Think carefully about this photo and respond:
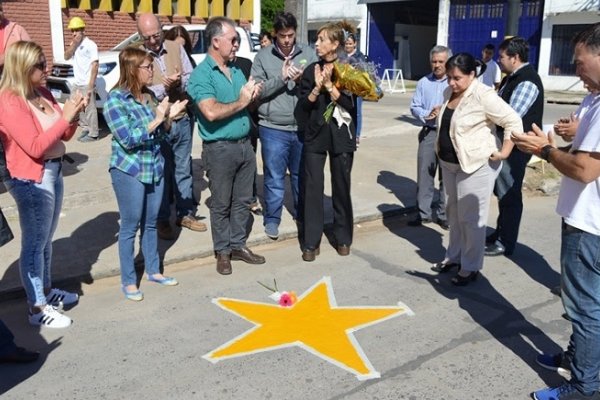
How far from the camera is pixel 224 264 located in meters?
5.35

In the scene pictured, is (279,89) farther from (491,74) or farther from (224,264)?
(491,74)

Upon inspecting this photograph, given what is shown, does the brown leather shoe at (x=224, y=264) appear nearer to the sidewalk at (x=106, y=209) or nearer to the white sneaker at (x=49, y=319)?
the sidewalk at (x=106, y=209)

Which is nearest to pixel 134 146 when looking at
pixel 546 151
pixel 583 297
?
pixel 546 151

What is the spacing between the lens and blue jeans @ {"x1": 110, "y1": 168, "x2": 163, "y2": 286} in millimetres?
4500

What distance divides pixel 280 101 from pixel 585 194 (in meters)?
3.37

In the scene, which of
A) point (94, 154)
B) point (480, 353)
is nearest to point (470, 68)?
point (480, 353)

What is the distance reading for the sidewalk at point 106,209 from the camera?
532 centimetres

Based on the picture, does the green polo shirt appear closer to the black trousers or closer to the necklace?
the black trousers

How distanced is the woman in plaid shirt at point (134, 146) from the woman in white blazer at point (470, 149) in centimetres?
223

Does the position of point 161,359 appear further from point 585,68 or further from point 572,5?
point 572,5

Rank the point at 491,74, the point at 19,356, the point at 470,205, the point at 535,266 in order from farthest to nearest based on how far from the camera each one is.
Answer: the point at 491,74
the point at 535,266
the point at 470,205
the point at 19,356

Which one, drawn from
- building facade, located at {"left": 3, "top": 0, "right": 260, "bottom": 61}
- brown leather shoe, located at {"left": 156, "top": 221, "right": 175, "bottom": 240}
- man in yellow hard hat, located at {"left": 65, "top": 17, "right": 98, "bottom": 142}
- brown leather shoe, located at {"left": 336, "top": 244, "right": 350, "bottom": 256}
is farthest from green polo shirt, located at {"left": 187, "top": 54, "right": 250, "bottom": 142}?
building facade, located at {"left": 3, "top": 0, "right": 260, "bottom": 61}

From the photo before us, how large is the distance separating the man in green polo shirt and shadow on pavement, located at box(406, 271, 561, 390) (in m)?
1.68

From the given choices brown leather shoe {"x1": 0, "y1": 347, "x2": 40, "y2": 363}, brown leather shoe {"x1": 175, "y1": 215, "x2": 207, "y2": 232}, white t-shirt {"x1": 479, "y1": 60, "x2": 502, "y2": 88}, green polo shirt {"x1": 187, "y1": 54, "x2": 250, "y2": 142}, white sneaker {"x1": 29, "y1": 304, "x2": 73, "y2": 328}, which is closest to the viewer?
brown leather shoe {"x1": 0, "y1": 347, "x2": 40, "y2": 363}
